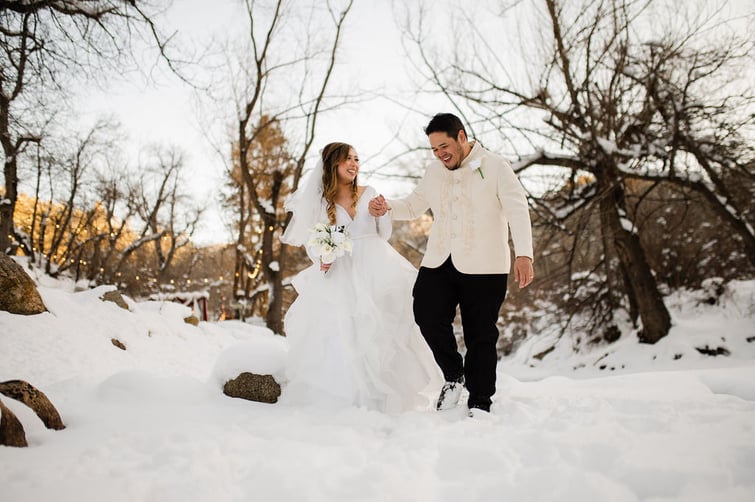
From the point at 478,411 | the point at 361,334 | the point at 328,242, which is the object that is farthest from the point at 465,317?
the point at 328,242

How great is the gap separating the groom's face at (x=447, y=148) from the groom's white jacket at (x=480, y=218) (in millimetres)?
57

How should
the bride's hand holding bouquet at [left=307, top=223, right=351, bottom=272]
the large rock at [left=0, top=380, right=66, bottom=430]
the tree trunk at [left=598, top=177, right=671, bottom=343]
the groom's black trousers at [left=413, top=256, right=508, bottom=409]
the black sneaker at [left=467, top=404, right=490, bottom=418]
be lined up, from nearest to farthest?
1. the large rock at [left=0, top=380, right=66, bottom=430]
2. the black sneaker at [left=467, top=404, right=490, bottom=418]
3. the groom's black trousers at [left=413, top=256, right=508, bottom=409]
4. the bride's hand holding bouquet at [left=307, top=223, right=351, bottom=272]
5. the tree trunk at [left=598, top=177, right=671, bottom=343]

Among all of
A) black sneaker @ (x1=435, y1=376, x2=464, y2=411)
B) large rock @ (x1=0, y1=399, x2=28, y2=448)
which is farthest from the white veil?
large rock @ (x1=0, y1=399, x2=28, y2=448)

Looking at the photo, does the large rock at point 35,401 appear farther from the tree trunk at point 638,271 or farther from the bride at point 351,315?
the tree trunk at point 638,271

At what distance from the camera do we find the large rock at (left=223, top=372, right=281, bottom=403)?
2916 millimetres

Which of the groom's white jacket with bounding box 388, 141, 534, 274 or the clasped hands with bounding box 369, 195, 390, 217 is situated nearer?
the groom's white jacket with bounding box 388, 141, 534, 274

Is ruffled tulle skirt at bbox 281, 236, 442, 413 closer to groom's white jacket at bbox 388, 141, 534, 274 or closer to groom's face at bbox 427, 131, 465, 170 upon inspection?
groom's white jacket at bbox 388, 141, 534, 274

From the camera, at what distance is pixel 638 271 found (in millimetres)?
6824

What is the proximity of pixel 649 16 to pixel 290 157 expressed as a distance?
9.02 m

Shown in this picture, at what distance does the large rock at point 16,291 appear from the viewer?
436 centimetres

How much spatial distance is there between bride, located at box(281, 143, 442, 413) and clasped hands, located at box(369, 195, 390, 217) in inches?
6.1

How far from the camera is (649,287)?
680 centimetres

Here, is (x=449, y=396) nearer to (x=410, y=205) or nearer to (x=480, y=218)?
(x=480, y=218)

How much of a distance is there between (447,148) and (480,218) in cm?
54
